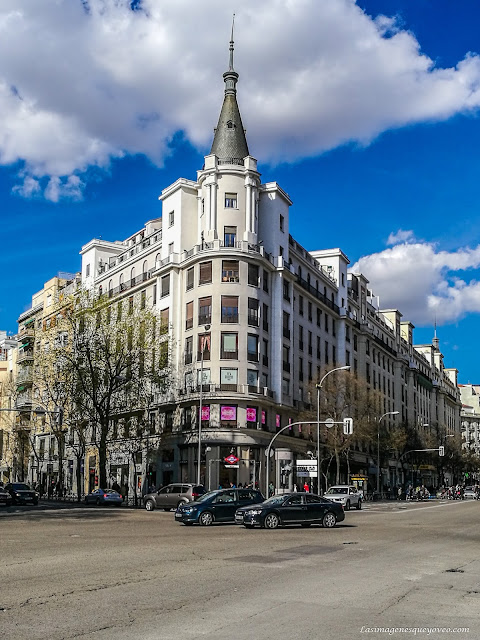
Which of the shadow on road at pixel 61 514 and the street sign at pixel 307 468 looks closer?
the shadow on road at pixel 61 514

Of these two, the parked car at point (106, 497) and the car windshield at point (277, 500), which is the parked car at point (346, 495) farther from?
the car windshield at point (277, 500)

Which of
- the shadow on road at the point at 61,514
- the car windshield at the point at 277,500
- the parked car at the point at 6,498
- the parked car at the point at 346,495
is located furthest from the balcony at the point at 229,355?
the car windshield at the point at 277,500

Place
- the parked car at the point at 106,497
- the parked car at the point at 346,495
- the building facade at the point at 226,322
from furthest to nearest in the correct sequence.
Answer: the building facade at the point at 226,322
the parked car at the point at 106,497
the parked car at the point at 346,495

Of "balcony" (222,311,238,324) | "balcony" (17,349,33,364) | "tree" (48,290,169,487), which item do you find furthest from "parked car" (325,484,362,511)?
"balcony" (17,349,33,364)

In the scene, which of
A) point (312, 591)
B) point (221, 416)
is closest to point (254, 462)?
point (221, 416)

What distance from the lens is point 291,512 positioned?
1081 inches

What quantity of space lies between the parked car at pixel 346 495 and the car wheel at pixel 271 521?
1884 centimetres

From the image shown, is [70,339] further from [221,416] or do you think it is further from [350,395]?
[350,395]

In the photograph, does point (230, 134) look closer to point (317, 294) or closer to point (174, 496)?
point (317, 294)

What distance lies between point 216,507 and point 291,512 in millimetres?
3729

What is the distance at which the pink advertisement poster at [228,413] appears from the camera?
189ft

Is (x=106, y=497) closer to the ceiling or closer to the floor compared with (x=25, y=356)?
closer to the floor

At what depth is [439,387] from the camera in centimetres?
13650

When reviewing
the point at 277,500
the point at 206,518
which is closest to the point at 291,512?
the point at 277,500
